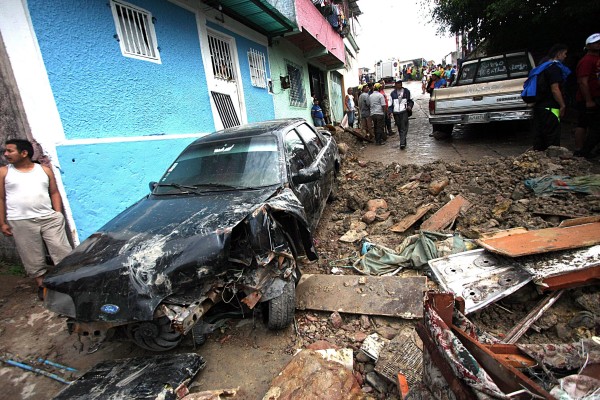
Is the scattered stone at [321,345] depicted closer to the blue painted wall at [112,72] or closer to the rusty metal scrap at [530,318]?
the rusty metal scrap at [530,318]

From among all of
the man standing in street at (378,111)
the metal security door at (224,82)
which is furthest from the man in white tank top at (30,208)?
the man standing in street at (378,111)

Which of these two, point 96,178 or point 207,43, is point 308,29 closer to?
point 207,43

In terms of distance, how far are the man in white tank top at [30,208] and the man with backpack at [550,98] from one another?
6.83 metres

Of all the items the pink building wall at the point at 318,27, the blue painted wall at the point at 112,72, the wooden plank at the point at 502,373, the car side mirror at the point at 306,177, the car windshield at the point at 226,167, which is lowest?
the wooden plank at the point at 502,373

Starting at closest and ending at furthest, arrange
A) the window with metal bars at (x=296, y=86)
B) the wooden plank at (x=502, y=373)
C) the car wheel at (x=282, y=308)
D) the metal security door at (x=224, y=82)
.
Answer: the wooden plank at (x=502, y=373) → the car wheel at (x=282, y=308) → the metal security door at (x=224, y=82) → the window with metal bars at (x=296, y=86)

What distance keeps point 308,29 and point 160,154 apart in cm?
644

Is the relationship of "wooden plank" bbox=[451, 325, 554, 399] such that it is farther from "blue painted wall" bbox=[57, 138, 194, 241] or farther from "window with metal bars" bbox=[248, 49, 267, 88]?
"window with metal bars" bbox=[248, 49, 267, 88]

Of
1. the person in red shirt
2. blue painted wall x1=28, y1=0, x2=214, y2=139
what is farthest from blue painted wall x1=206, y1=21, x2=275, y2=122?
the person in red shirt

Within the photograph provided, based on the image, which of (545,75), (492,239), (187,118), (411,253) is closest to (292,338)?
(411,253)

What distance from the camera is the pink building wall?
820 cm

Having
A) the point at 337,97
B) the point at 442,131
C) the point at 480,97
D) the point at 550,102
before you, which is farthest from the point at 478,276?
the point at 337,97

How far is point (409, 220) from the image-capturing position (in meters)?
3.83

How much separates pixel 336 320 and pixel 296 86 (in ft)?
32.5

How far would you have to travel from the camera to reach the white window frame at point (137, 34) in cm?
434
